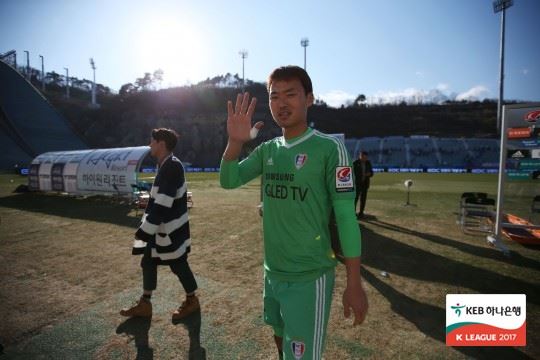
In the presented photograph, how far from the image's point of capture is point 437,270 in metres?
5.88

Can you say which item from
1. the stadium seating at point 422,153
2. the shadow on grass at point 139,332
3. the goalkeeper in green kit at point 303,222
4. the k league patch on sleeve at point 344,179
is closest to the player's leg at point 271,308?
the goalkeeper in green kit at point 303,222

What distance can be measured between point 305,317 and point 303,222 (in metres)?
0.61

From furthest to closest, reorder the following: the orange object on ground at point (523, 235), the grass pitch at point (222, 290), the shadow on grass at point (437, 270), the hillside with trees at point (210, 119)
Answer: the hillside with trees at point (210, 119), the orange object on ground at point (523, 235), the shadow on grass at point (437, 270), the grass pitch at point (222, 290)

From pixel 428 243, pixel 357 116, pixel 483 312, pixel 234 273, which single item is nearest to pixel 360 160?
pixel 428 243

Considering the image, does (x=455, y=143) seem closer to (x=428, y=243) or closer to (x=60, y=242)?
(x=428, y=243)

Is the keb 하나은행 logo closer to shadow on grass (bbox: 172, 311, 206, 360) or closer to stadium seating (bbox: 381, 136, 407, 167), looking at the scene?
shadow on grass (bbox: 172, 311, 206, 360)

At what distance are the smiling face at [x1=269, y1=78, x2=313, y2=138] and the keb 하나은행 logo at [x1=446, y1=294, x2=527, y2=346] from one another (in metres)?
3.05

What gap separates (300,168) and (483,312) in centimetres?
326

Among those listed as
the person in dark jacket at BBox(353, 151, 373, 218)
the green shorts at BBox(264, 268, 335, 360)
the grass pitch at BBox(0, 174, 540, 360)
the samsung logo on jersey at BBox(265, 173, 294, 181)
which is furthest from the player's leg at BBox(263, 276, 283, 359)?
the person in dark jacket at BBox(353, 151, 373, 218)

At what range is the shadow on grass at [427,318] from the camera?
334cm

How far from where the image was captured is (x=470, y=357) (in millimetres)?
3279

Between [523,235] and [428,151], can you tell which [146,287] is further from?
[428,151]

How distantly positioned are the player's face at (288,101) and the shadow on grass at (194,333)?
8.96ft

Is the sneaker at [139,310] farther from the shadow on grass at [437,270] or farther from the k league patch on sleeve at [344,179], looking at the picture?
the shadow on grass at [437,270]
